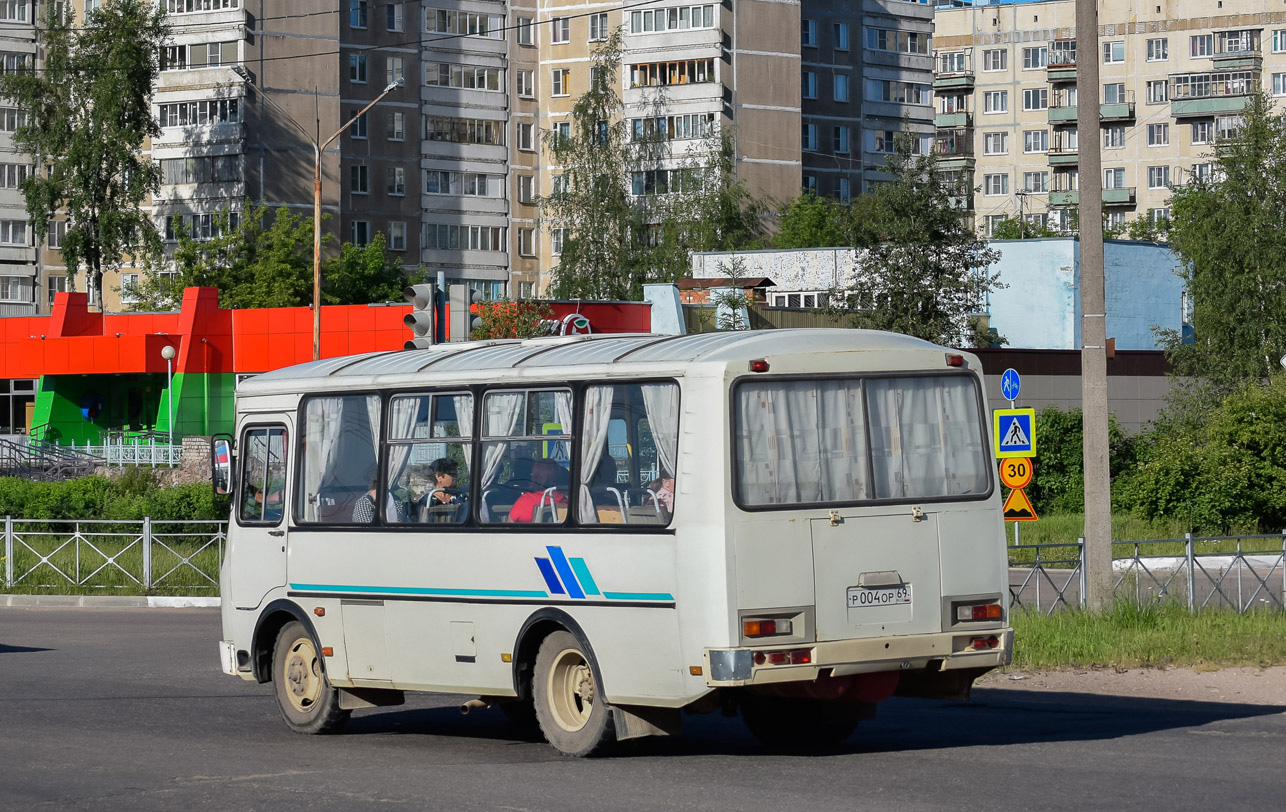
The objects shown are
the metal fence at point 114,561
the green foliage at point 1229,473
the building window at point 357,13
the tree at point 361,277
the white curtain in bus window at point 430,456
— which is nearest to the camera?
the white curtain in bus window at point 430,456

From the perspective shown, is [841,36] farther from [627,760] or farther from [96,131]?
[627,760]

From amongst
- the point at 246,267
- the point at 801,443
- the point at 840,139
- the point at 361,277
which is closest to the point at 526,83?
the point at 840,139

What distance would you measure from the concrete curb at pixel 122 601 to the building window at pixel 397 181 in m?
69.0

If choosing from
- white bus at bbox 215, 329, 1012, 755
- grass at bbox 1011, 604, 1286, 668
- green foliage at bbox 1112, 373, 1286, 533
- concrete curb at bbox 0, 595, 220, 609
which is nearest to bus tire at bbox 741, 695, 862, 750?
white bus at bbox 215, 329, 1012, 755

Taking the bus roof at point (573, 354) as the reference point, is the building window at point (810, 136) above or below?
above

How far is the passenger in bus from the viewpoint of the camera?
38.0ft

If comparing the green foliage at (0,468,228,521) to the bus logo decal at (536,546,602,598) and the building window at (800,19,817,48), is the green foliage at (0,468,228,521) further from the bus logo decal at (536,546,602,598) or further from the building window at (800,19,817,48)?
the building window at (800,19,817,48)

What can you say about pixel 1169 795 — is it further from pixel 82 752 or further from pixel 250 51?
pixel 250 51

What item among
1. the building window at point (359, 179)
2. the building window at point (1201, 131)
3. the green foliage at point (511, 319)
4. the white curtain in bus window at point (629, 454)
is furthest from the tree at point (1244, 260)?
the building window at point (1201, 131)

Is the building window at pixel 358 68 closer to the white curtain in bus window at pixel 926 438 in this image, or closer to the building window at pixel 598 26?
the building window at pixel 598 26

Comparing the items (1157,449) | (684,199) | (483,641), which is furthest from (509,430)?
(684,199)

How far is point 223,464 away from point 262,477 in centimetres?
42

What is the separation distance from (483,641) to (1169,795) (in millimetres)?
4688

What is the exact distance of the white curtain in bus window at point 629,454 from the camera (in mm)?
10961
